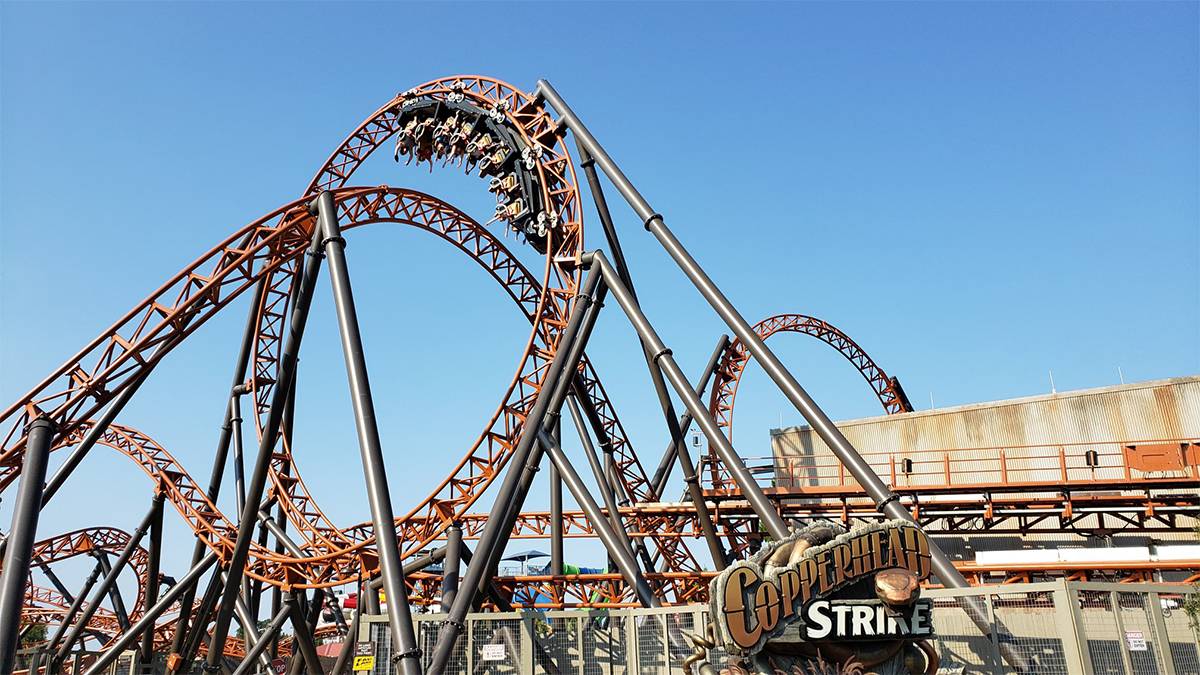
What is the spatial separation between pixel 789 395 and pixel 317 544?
746 centimetres

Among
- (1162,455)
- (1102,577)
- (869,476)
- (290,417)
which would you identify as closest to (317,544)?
(290,417)

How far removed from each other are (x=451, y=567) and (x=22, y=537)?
536 cm

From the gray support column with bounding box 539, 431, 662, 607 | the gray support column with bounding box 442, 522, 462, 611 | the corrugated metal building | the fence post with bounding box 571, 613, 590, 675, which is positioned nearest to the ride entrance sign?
the fence post with bounding box 571, 613, 590, 675

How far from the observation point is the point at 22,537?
11.2m

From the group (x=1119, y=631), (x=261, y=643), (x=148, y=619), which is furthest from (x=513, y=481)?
(x=148, y=619)

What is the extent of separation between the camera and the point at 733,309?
13078mm

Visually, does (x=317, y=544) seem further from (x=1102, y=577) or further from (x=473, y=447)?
(x=1102, y=577)

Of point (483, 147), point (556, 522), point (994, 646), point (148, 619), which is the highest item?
point (483, 147)

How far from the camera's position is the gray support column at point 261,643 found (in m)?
15.7

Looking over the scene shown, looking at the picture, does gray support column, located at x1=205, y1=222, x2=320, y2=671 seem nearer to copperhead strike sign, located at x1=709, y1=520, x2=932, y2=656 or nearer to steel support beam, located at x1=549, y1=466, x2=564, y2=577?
steel support beam, located at x1=549, y1=466, x2=564, y2=577

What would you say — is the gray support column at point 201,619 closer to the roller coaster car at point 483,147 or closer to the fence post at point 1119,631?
the roller coaster car at point 483,147

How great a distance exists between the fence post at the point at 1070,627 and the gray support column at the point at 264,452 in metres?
10.9

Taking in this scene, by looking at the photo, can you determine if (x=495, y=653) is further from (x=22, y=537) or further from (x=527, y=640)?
(x=22, y=537)

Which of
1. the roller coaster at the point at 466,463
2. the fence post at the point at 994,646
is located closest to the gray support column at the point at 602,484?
the roller coaster at the point at 466,463
